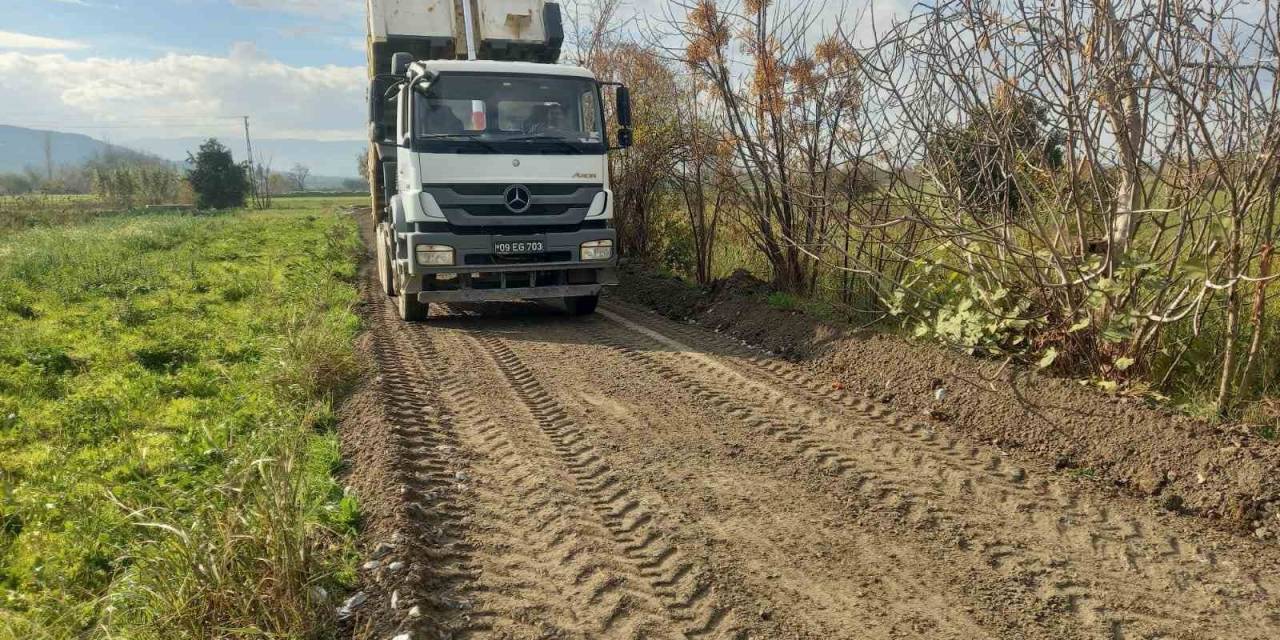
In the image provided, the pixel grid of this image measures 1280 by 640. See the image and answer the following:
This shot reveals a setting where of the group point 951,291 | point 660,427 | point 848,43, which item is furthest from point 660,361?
point 848,43

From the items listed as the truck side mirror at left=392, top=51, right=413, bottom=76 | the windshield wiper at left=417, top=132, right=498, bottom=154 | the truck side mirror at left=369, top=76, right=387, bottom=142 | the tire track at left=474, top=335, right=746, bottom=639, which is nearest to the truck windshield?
the windshield wiper at left=417, top=132, right=498, bottom=154

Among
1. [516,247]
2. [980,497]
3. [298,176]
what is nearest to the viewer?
[980,497]

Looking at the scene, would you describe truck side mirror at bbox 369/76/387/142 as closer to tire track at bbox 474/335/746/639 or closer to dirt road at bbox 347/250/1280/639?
dirt road at bbox 347/250/1280/639

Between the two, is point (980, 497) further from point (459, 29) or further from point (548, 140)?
point (459, 29)

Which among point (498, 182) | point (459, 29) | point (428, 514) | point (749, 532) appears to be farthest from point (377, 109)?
point (749, 532)

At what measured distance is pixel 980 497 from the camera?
4070 millimetres

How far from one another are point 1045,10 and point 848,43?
1.79 metres

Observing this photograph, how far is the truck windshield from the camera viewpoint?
8.01 metres

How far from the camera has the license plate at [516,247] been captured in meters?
8.16

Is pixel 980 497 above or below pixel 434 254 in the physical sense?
below

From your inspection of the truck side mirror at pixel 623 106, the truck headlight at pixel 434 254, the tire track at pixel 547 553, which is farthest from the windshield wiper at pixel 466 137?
the tire track at pixel 547 553

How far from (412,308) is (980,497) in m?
6.35

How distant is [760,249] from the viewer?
919 cm

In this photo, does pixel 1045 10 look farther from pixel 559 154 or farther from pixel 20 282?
pixel 20 282
